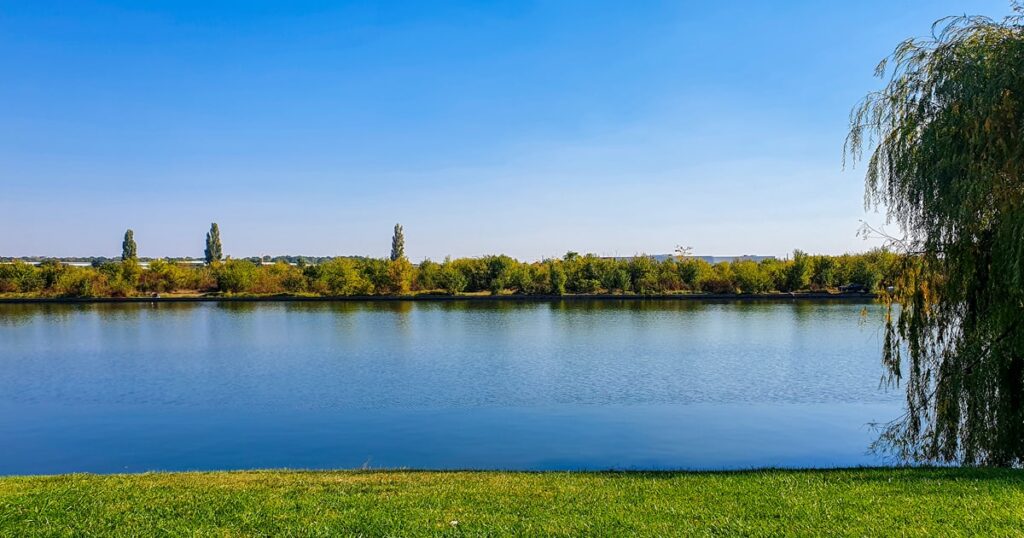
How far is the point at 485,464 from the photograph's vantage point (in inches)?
472

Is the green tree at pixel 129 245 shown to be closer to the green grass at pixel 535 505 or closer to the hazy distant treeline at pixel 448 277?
the hazy distant treeline at pixel 448 277

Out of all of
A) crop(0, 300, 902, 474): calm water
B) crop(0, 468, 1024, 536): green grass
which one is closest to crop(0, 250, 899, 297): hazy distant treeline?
crop(0, 300, 902, 474): calm water

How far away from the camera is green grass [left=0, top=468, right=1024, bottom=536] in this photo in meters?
5.83

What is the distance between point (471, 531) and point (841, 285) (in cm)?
7246

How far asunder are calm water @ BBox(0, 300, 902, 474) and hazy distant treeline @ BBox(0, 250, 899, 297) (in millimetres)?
35083

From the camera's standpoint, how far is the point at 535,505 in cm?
679

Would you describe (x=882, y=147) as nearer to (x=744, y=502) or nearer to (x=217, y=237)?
(x=744, y=502)

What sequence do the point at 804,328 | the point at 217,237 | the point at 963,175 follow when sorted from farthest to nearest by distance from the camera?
the point at 217,237 < the point at 804,328 < the point at 963,175

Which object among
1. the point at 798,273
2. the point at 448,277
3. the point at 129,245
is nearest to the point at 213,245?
the point at 129,245

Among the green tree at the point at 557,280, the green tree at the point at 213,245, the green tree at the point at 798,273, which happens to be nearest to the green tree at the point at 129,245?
the green tree at the point at 213,245

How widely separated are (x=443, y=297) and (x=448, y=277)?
13.3 ft

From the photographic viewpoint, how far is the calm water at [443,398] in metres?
12.8

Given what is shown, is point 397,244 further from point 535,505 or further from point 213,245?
point 535,505

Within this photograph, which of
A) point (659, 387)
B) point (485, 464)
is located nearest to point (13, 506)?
point (485, 464)
